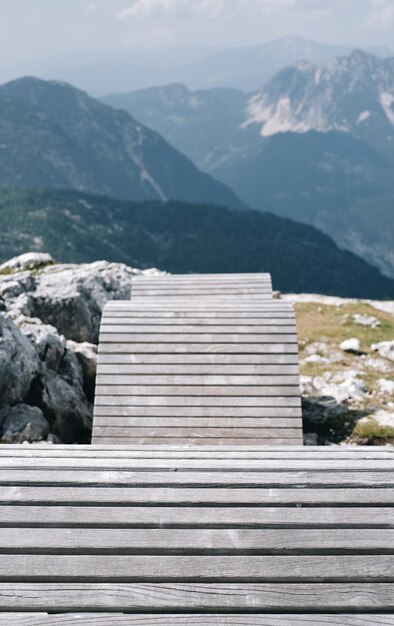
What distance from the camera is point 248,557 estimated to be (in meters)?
4.06

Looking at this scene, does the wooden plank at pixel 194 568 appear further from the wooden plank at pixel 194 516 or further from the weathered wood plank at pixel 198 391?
the weathered wood plank at pixel 198 391

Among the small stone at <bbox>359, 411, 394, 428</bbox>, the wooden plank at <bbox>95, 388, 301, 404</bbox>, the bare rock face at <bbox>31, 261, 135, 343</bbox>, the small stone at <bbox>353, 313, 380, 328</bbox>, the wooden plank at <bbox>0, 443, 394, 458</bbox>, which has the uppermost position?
the wooden plank at <bbox>0, 443, 394, 458</bbox>

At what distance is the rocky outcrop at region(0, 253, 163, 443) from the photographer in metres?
9.16

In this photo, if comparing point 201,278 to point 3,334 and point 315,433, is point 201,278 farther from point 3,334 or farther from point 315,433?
point 3,334

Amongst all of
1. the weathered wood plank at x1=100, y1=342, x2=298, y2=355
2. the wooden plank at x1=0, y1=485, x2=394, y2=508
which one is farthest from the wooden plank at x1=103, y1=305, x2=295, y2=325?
the wooden plank at x1=0, y1=485, x2=394, y2=508

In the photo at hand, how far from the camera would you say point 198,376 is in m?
9.00

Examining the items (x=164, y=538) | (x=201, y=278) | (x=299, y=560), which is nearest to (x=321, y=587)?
(x=299, y=560)

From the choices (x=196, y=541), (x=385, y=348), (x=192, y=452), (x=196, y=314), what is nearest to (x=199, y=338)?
(x=196, y=314)

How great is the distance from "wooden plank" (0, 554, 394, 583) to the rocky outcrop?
4.89 metres

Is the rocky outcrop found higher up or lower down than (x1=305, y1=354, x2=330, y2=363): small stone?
higher up

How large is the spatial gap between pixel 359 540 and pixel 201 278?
438 inches

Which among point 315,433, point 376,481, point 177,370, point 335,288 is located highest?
point 376,481

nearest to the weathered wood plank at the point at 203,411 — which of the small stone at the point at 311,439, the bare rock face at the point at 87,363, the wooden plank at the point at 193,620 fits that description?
the small stone at the point at 311,439

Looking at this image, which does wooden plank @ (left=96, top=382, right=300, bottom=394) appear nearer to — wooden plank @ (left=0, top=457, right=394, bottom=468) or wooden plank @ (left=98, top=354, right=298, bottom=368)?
wooden plank @ (left=98, top=354, right=298, bottom=368)
